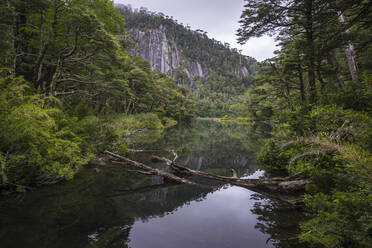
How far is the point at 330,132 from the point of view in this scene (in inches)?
229

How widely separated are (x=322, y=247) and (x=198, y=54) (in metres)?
153

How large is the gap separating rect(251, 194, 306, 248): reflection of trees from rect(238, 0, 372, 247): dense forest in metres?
0.42

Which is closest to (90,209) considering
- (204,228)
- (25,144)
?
(25,144)

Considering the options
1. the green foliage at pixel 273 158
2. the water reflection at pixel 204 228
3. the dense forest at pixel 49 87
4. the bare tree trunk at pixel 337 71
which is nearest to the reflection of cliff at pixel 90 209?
the water reflection at pixel 204 228

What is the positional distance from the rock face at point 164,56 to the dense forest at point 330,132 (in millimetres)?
98150

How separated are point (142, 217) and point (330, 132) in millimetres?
5878

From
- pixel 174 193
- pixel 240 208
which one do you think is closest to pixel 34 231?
pixel 174 193

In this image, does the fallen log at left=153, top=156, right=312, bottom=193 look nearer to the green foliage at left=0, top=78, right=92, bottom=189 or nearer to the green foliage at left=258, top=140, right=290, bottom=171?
the green foliage at left=258, top=140, right=290, bottom=171

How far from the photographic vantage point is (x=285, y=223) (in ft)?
13.9

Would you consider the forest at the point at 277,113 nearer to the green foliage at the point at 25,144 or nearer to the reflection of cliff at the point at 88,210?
the green foliage at the point at 25,144

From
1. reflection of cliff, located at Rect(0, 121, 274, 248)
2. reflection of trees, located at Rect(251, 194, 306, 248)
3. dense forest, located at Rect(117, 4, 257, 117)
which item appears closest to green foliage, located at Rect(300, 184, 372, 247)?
reflection of trees, located at Rect(251, 194, 306, 248)

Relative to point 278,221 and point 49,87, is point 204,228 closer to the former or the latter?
point 278,221

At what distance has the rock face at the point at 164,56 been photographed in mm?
104875

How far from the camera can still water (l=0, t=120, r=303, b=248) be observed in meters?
3.65
